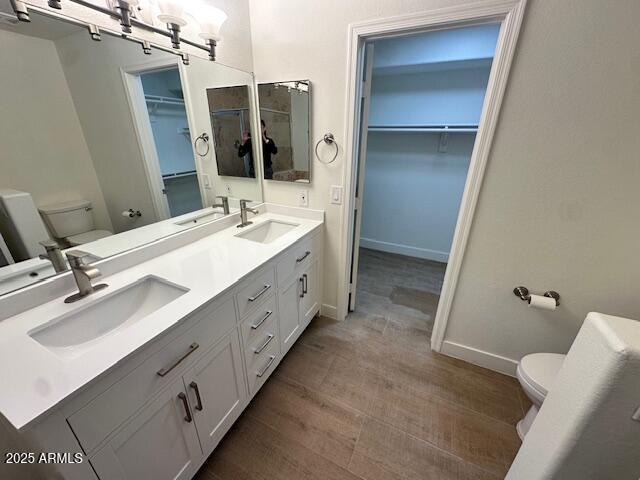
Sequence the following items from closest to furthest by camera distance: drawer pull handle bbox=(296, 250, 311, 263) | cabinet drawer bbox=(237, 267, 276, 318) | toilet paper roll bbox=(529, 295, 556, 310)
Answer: cabinet drawer bbox=(237, 267, 276, 318) → toilet paper roll bbox=(529, 295, 556, 310) → drawer pull handle bbox=(296, 250, 311, 263)

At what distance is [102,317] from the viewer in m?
1.00

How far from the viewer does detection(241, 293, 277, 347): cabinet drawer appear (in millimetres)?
1243

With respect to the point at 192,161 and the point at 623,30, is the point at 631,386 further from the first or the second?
the point at 192,161

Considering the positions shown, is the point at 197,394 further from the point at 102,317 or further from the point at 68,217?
the point at 68,217

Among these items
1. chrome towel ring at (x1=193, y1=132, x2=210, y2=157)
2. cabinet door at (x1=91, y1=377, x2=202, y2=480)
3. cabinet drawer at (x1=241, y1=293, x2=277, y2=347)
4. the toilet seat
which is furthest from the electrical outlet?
the toilet seat

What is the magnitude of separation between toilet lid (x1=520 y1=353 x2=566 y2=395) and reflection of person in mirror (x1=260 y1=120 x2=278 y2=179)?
6.49ft

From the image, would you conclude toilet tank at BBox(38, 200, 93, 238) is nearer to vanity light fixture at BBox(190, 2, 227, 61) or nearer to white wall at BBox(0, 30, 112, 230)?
white wall at BBox(0, 30, 112, 230)

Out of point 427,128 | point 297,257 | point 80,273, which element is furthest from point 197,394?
point 427,128

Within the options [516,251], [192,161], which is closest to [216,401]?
[192,161]

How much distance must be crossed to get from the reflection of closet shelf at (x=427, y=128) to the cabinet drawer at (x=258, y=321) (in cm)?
228

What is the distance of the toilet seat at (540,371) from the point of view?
1.20m

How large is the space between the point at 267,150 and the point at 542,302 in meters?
2.01

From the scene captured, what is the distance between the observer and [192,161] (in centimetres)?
156

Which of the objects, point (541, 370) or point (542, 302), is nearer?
point (541, 370)
